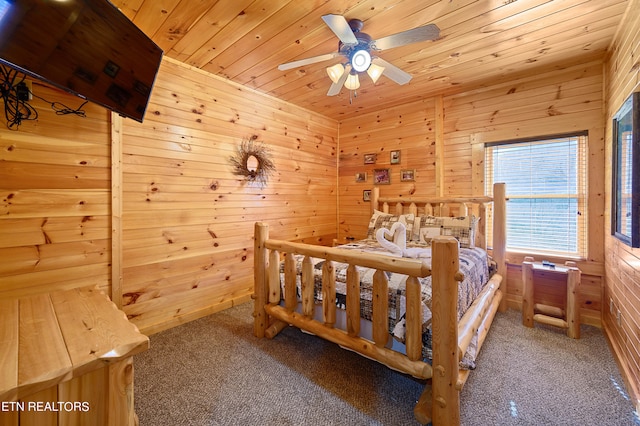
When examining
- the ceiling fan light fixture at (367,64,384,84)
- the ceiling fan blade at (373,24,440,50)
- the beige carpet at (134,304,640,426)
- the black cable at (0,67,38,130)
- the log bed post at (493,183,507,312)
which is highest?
the ceiling fan light fixture at (367,64,384,84)

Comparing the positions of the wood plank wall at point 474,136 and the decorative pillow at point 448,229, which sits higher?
the wood plank wall at point 474,136

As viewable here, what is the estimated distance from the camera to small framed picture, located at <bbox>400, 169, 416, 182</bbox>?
3562 mm

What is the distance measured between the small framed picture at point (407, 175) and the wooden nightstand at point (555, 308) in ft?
5.07

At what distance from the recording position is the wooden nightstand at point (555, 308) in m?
2.21

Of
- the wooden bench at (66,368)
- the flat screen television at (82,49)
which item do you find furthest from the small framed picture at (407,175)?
the wooden bench at (66,368)

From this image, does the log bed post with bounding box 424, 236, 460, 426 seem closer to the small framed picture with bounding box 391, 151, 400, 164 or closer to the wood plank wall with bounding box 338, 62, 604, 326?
the wood plank wall with bounding box 338, 62, 604, 326

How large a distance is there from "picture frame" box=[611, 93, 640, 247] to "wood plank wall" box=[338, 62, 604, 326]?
28.8 inches

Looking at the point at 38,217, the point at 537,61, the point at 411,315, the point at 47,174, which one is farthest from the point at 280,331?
A: the point at 537,61

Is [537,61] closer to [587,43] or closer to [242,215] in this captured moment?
[587,43]

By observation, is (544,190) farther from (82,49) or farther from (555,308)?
(82,49)

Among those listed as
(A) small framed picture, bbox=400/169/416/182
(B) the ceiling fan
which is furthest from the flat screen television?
(A) small framed picture, bbox=400/169/416/182

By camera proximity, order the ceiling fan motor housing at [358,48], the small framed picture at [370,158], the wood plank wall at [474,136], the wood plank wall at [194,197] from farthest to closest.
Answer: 1. the small framed picture at [370,158]
2. the wood plank wall at [474,136]
3. the wood plank wall at [194,197]
4. the ceiling fan motor housing at [358,48]

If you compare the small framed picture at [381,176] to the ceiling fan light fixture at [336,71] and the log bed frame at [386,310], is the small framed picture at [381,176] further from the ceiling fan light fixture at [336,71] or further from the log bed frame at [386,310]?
the ceiling fan light fixture at [336,71]

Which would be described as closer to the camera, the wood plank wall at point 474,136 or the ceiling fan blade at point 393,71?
the ceiling fan blade at point 393,71
